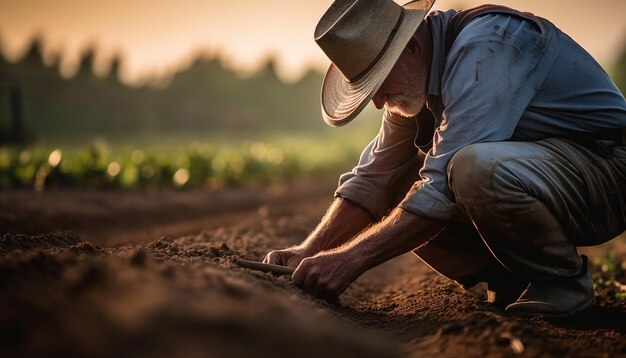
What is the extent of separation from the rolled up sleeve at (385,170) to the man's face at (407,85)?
29cm

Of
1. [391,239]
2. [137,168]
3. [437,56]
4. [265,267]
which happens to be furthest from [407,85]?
[137,168]

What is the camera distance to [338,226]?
9.61ft

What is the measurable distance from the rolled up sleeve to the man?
0.04 feet

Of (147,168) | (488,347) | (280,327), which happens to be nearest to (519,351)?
(488,347)

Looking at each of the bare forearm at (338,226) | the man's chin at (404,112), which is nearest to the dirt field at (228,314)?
the bare forearm at (338,226)

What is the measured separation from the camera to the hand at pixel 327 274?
2369 millimetres

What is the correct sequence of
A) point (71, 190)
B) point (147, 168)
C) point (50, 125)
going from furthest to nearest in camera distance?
1. point (50, 125)
2. point (147, 168)
3. point (71, 190)

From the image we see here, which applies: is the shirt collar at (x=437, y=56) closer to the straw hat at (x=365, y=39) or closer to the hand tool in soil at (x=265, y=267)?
the straw hat at (x=365, y=39)

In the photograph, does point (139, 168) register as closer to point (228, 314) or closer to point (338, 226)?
point (338, 226)

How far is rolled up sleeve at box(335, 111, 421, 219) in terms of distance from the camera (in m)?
2.94

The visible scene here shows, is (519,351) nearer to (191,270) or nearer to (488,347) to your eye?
(488,347)

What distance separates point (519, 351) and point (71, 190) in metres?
6.48

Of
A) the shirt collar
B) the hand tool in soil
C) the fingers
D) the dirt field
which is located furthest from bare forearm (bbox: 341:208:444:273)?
the shirt collar

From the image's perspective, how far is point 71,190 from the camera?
7.12 m
